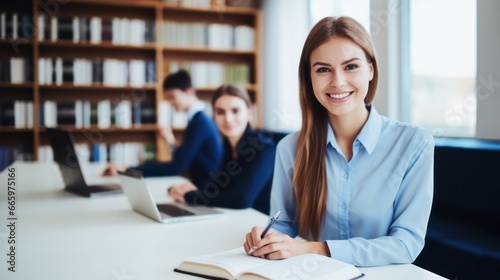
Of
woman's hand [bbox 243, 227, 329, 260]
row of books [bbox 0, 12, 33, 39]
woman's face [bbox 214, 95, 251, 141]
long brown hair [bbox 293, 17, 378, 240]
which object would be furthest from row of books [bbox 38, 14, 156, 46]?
woman's hand [bbox 243, 227, 329, 260]

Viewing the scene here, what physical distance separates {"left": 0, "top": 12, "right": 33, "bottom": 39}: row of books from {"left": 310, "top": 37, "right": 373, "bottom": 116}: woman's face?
13.0 ft

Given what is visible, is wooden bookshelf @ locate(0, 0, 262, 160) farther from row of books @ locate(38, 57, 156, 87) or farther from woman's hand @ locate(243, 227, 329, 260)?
woman's hand @ locate(243, 227, 329, 260)

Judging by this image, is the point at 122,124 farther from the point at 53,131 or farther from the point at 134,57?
the point at 53,131

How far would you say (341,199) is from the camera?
1459 millimetres

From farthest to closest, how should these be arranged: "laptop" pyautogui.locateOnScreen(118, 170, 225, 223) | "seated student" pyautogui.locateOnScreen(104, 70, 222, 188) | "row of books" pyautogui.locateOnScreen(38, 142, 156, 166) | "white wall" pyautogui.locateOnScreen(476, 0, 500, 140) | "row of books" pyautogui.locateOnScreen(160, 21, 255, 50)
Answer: "row of books" pyautogui.locateOnScreen(160, 21, 255, 50) → "row of books" pyautogui.locateOnScreen(38, 142, 156, 166) → "seated student" pyautogui.locateOnScreen(104, 70, 222, 188) → "white wall" pyautogui.locateOnScreen(476, 0, 500, 140) → "laptop" pyautogui.locateOnScreen(118, 170, 225, 223)

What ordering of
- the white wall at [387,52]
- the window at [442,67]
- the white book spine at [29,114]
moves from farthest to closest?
the white book spine at [29,114]
the white wall at [387,52]
the window at [442,67]

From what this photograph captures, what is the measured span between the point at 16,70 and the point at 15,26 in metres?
0.42

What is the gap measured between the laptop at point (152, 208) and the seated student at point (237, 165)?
116mm

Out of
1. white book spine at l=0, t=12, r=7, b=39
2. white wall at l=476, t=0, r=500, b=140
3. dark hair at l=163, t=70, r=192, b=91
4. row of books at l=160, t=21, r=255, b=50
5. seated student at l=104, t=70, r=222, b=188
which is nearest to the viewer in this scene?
white wall at l=476, t=0, r=500, b=140

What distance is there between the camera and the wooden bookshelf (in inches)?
183

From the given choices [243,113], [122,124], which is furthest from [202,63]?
[243,113]

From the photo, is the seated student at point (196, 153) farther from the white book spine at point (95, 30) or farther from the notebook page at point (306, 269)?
the notebook page at point (306, 269)

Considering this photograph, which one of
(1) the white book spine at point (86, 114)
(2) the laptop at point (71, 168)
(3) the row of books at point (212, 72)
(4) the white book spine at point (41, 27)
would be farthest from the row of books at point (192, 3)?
(2) the laptop at point (71, 168)

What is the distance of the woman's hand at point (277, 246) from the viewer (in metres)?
1.17
